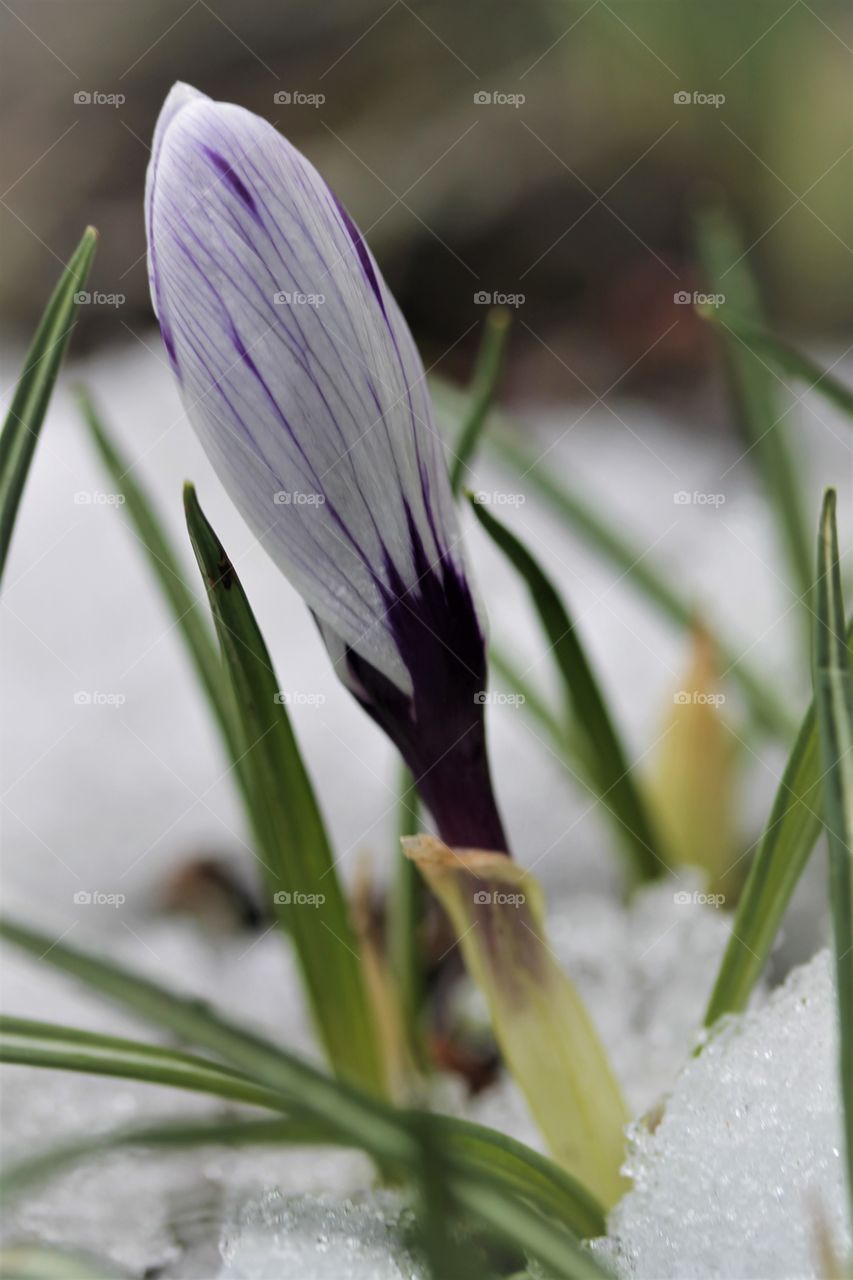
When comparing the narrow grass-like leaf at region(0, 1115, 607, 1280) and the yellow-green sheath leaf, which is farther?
the yellow-green sheath leaf

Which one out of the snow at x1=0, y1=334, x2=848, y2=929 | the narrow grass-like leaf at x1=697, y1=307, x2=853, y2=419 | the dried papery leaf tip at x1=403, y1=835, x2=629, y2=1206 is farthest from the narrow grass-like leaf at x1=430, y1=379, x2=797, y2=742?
the dried papery leaf tip at x1=403, y1=835, x2=629, y2=1206

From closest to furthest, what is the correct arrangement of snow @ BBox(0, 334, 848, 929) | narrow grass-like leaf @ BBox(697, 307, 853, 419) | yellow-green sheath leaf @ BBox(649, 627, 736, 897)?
narrow grass-like leaf @ BBox(697, 307, 853, 419), yellow-green sheath leaf @ BBox(649, 627, 736, 897), snow @ BBox(0, 334, 848, 929)

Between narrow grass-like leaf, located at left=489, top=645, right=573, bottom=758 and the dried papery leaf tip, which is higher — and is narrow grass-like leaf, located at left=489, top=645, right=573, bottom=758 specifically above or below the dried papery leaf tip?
above

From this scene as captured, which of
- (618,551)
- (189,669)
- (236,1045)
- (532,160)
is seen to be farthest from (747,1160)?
(532,160)

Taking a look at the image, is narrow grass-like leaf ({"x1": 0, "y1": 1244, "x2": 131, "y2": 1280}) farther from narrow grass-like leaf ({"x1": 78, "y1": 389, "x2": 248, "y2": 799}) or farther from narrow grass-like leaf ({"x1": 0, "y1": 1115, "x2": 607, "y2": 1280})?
narrow grass-like leaf ({"x1": 78, "y1": 389, "x2": 248, "y2": 799})

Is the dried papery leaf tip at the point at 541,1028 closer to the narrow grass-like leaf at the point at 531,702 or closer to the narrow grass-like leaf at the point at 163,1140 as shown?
the narrow grass-like leaf at the point at 163,1140

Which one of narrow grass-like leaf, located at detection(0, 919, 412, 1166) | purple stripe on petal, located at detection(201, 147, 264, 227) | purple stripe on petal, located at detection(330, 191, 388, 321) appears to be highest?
purple stripe on petal, located at detection(201, 147, 264, 227)

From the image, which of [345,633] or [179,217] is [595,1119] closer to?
[345,633]

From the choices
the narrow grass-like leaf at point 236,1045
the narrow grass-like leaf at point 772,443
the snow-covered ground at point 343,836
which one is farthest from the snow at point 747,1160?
the narrow grass-like leaf at point 772,443
